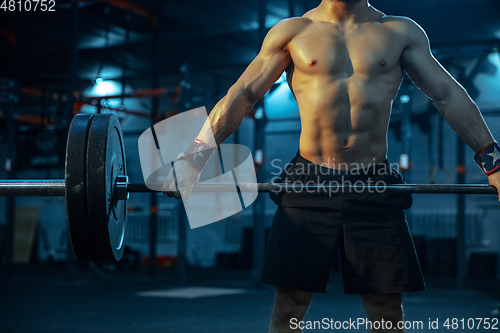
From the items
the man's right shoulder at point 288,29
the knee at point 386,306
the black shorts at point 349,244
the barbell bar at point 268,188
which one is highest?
the man's right shoulder at point 288,29

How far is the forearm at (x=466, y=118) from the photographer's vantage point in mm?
1596

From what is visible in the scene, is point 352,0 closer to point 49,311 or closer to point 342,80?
point 342,80

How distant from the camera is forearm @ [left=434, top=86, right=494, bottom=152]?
1596 millimetres

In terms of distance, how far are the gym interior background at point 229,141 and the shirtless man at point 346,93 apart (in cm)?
230

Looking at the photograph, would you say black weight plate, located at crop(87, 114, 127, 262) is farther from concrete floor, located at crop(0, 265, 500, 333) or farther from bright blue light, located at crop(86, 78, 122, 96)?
bright blue light, located at crop(86, 78, 122, 96)

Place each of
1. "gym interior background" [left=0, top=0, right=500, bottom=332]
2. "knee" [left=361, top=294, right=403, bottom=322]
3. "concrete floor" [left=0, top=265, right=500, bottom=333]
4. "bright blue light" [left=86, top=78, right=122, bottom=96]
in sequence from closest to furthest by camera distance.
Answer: "knee" [left=361, top=294, right=403, bottom=322], "concrete floor" [left=0, top=265, right=500, bottom=333], "gym interior background" [left=0, top=0, right=500, bottom=332], "bright blue light" [left=86, top=78, right=122, bottom=96]

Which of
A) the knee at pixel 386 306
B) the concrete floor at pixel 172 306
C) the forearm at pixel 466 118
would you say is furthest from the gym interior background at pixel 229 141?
the forearm at pixel 466 118

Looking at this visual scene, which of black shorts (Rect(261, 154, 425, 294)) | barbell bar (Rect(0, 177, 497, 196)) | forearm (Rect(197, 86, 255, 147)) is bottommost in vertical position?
black shorts (Rect(261, 154, 425, 294))

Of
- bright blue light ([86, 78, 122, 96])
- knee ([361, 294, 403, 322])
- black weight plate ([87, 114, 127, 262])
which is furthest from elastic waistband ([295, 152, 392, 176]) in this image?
bright blue light ([86, 78, 122, 96])

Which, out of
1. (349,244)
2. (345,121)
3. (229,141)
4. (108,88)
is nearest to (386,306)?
(349,244)

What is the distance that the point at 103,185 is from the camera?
147 cm

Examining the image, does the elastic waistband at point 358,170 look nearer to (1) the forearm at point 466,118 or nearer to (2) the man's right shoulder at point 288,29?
(1) the forearm at point 466,118

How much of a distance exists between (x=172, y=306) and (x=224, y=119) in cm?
354

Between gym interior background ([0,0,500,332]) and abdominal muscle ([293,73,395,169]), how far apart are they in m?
2.32
